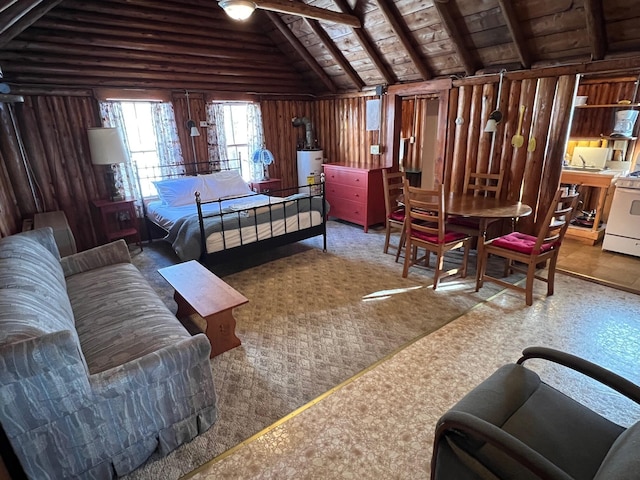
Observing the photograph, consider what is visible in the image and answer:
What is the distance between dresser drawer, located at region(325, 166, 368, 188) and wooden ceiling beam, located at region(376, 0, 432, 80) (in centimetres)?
158

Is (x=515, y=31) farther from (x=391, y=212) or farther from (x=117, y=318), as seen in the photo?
(x=117, y=318)

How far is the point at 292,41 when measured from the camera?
17.5ft

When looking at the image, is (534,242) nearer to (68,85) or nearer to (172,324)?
(172,324)

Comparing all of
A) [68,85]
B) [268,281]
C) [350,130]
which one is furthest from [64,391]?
[350,130]

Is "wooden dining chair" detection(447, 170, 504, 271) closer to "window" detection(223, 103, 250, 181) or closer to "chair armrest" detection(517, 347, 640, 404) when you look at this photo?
"chair armrest" detection(517, 347, 640, 404)

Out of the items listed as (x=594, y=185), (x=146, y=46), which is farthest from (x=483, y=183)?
(x=146, y=46)

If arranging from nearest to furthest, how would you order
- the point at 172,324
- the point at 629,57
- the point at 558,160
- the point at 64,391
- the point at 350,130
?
the point at 64,391
the point at 172,324
the point at 629,57
the point at 558,160
the point at 350,130

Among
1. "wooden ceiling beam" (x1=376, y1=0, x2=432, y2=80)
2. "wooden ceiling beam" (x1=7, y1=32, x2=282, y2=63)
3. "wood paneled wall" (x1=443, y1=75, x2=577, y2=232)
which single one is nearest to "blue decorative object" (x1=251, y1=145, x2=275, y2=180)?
"wooden ceiling beam" (x1=7, y1=32, x2=282, y2=63)

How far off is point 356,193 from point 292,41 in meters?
2.53

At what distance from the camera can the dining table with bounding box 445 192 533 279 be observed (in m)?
3.33

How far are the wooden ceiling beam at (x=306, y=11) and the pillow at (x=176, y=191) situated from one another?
2.48 metres

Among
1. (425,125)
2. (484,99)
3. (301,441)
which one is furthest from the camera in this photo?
(425,125)

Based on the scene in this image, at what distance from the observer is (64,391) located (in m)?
1.49

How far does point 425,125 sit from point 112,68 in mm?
5303
